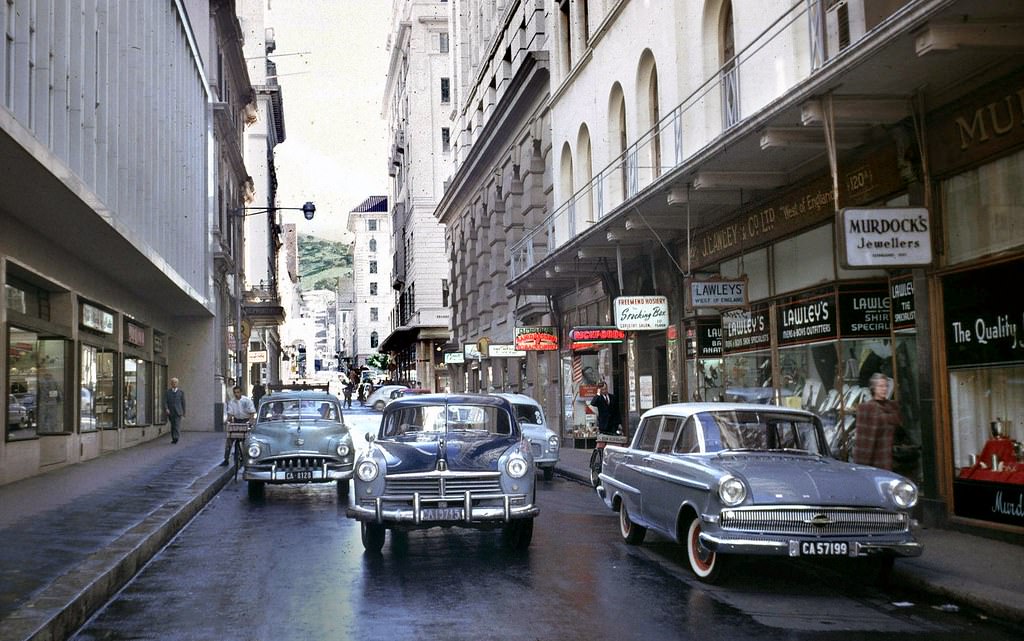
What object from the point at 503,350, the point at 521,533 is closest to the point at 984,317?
the point at 521,533

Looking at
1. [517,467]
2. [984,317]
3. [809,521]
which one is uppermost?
[984,317]

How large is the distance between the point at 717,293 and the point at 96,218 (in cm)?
1053

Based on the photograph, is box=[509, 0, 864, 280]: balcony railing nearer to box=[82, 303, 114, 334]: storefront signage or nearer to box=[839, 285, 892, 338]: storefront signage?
box=[839, 285, 892, 338]: storefront signage

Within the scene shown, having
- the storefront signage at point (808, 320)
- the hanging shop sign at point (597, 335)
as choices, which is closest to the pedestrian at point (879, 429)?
the storefront signage at point (808, 320)

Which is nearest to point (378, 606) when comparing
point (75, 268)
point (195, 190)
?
point (75, 268)

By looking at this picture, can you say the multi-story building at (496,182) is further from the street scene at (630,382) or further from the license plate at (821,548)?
the license plate at (821,548)

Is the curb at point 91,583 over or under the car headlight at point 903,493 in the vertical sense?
under

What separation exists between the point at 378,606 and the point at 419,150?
2514 inches

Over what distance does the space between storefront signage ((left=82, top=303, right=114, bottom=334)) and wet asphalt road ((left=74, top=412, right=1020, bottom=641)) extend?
513 inches

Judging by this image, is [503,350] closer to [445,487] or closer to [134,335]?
[134,335]

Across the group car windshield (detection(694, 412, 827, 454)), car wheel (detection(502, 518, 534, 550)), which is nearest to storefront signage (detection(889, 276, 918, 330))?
car windshield (detection(694, 412, 827, 454))

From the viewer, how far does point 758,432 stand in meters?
9.93

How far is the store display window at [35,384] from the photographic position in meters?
18.2

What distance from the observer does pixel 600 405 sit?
21.9m
